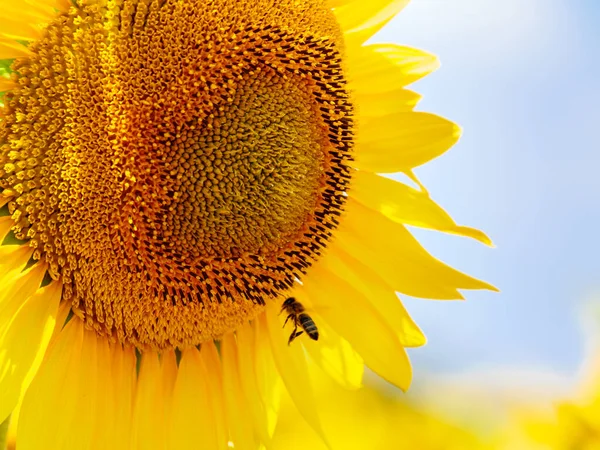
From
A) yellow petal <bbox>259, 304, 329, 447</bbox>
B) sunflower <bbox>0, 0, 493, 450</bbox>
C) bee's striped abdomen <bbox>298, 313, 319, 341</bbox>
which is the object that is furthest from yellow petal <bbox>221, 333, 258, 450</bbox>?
bee's striped abdomen <bbox>298, 313, 319, 341</bbox>

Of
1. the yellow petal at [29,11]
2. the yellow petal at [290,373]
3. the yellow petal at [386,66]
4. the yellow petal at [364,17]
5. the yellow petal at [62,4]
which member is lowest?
the yellow petal at [290,373]

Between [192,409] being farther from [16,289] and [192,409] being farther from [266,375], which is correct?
[16,289]

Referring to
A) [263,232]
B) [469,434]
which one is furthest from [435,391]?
[263,232]

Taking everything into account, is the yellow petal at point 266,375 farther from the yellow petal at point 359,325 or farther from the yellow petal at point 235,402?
the yellow petal at point 359,325

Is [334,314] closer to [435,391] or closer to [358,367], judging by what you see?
[358,367]

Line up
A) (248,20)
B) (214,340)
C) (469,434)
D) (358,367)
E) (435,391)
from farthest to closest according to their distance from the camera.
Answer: (435,391)
(469,434)
(358,367)
(214,340)
(248,20)

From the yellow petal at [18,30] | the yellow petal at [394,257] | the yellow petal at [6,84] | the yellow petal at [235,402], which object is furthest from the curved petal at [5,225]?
the yellow petal at [394,257]

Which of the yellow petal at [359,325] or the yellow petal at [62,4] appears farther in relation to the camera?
the yellow petal at [359,325]
